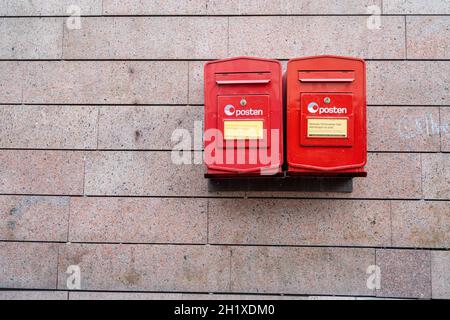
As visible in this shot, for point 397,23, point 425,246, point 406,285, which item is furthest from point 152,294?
point 397,23

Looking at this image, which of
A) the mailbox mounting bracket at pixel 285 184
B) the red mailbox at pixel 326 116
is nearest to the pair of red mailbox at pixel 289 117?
the red mailbox at pixel 326 116

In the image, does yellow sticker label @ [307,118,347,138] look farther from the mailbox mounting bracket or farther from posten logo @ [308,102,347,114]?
the mailbox mounting bracket

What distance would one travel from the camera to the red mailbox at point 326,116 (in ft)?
11.2

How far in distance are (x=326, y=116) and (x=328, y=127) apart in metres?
0.10

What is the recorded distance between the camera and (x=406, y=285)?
390cm

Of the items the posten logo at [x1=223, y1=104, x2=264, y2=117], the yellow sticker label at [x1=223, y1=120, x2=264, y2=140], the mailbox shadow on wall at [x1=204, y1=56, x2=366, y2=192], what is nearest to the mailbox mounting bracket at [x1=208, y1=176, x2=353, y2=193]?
the mailbox shadow on wall at [x1=204, y1=56, x2=366, y2=192]

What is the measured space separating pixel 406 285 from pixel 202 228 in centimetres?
211

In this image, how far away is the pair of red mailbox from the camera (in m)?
3.41

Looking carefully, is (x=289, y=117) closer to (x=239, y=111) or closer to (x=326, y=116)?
(x=326, y=116)

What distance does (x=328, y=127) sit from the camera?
3400mm

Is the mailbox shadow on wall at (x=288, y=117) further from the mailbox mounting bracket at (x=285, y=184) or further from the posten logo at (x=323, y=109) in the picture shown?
the mailbox mounting bracket at (x=285, y=184)
